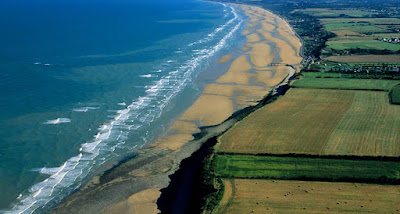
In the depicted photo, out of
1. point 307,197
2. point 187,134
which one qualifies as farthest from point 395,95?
point 307,197

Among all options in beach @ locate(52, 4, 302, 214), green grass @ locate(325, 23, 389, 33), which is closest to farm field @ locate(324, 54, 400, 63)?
beach @ locate(52, 4, 302, 214)

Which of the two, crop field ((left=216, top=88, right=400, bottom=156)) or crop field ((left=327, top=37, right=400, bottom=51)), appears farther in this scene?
crop field ((left=327, top=37, right=400, bottom=51))

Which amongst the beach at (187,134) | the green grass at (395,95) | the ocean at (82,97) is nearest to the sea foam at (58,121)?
the ocean at (82,97)

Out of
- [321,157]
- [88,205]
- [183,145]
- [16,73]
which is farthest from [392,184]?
[16,73]

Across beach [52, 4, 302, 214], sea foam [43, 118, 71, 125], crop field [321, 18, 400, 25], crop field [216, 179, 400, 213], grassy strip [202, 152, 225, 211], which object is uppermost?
sea foam [43, 118, 71, 125]

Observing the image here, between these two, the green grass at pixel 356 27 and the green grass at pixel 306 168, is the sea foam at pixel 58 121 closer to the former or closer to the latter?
the green grass at pixel 306 168

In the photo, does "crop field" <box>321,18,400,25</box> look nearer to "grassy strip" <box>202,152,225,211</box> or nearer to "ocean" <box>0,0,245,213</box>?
"ocean" <box>0,0,245,213</box>
